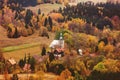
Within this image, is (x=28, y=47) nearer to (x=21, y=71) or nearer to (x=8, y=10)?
(x=21, y=71)

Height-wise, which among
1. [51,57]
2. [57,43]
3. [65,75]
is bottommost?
[65,75]

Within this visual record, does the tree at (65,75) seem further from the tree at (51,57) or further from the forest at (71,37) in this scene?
the tree at (51,57)

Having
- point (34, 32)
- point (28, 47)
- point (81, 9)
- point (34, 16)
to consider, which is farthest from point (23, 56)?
point (81, 9)

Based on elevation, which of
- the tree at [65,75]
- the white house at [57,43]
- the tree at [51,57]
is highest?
the white house at [57,43]

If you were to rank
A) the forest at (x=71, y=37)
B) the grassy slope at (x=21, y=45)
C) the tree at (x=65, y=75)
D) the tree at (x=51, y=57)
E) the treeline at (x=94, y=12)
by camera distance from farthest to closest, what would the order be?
the treeline at (x=94, y=12) < the grassy slope at (x=21, y=45) < the tree at (x=51, y=57) < the forest at (x=71, y=37) < the tree at (x=65, y=75)

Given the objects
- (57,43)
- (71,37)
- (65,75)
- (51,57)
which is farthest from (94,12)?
(65,75)

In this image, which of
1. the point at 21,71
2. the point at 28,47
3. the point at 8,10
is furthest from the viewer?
the point at 8,10

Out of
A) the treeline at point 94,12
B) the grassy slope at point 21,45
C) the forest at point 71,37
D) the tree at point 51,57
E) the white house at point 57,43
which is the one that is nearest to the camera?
the forest at point 71,37

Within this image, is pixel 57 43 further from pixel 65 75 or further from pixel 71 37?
pixel 65 75

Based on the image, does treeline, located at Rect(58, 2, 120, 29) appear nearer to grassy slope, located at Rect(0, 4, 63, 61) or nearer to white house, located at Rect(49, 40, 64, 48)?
white house, located at Rect(49, 40, 64, 48)

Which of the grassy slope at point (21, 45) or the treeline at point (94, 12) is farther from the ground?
the treeline at point (94, 12)


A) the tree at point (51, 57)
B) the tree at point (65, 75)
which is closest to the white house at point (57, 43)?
the tree at point (51, 57)
